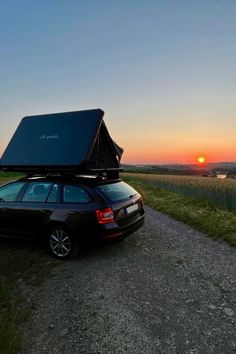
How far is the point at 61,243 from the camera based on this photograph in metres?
5.87

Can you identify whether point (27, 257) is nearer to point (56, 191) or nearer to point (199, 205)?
point (56, 191)

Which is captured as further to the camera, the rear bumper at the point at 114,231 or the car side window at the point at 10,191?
the car side window at the point at 10,191

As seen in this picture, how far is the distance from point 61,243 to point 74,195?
979 millimetres

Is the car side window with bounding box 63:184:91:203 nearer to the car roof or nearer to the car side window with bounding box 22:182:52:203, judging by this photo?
the car roof

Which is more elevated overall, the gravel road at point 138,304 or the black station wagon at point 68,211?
the black station wagon at point 68,211

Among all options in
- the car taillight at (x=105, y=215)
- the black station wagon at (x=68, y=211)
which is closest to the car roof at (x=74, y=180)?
the black station wagon at (x=68, y=211)

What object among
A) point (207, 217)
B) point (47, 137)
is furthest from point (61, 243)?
point (207, 217)

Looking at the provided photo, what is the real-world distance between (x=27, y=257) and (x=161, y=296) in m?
3.02

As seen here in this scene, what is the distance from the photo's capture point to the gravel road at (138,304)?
3201mm

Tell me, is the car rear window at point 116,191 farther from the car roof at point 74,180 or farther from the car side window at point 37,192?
the car side window at point 37,192

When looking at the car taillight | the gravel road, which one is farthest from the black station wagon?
the gravel road

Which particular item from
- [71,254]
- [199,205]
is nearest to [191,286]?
[71,254]

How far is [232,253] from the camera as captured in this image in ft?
20.0

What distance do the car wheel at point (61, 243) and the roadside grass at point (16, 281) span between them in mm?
202
